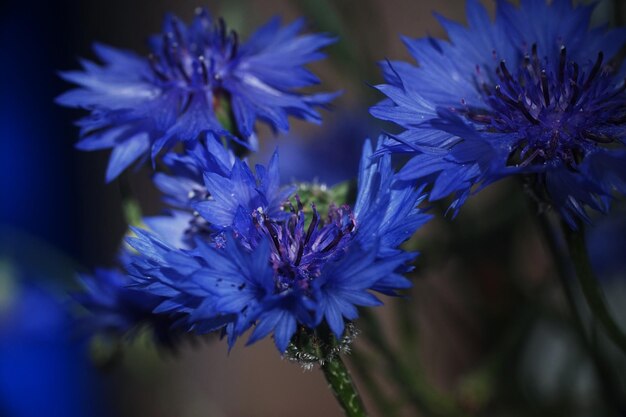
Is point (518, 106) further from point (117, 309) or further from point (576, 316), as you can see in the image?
point (117, 309)

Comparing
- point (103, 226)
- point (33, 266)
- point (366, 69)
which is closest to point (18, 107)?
point (103, 226)

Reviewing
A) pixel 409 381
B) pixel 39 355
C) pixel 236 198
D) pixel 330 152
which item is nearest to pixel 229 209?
pixel 236 198

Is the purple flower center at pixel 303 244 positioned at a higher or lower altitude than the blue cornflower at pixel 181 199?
lower

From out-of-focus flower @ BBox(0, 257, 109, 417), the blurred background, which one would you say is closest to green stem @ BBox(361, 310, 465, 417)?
the blurred background

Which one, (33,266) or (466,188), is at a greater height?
(33,266)

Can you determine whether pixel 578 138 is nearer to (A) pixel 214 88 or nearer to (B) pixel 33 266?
(A) pixel 214 88

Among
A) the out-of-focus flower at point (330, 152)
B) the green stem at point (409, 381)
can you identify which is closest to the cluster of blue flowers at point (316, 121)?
the green stem at point (409, 381)

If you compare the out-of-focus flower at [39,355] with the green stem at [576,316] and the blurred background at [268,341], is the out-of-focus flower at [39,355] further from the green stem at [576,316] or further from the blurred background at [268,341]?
the green stem at [576,316]
